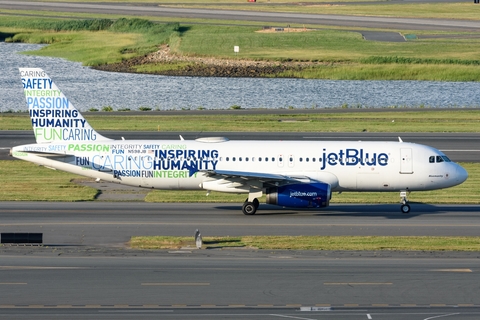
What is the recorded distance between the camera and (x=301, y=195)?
44.2 meters

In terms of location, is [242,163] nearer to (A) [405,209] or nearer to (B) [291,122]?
(A) [405,209]

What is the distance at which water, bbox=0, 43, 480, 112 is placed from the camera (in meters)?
101

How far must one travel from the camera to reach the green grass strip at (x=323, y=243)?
37750mm

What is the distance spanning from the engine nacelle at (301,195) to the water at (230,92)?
54820mm

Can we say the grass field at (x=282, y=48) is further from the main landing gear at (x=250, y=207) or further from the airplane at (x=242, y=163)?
the main landing gear at (x=250, y=207)

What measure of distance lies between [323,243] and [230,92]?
73017 millimetres

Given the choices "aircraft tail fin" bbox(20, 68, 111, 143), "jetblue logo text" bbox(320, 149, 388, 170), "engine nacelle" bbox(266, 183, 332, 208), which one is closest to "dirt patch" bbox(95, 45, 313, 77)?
"aircraft tail fin" bbox(20, 68, 111, 143)

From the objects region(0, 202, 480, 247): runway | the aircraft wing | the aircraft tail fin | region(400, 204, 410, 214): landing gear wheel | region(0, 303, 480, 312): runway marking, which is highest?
the aircraft tail fin

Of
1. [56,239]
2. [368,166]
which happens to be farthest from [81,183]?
[368,166]

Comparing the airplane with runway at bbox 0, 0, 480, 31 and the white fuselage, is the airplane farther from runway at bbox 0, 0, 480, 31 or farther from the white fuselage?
runway at bbox 0, 0, 480, 31

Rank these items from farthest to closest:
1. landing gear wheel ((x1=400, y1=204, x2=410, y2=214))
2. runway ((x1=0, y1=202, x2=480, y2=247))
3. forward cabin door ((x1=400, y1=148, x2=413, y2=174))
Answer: landing gear wheel ((x1=400, y1=204, x2=410, y2=214)) → forward cabin door ((x1=400, y1=148, x2=413, y2=174)) → runway ((x1=0, y1=202, x2=480, y2=247))

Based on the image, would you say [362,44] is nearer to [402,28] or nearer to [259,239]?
[402,28]

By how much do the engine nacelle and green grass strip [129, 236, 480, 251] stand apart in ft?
15.1

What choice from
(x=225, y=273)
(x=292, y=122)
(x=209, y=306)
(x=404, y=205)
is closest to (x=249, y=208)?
(x=404, y=205)
